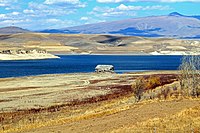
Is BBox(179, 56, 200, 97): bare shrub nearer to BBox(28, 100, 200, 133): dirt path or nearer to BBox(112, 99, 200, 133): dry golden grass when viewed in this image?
BBox(28, 100, 200, 133): dirt path

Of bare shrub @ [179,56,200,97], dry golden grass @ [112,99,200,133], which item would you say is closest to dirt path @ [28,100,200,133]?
dry golden grass @ [112,99,200,133]

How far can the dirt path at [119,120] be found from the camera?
2639 centimetres

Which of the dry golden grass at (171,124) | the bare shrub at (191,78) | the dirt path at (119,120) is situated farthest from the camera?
the bare shrub at (191,78)

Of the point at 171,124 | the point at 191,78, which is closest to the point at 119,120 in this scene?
the point at 171,124

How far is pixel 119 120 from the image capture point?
29.1 meters

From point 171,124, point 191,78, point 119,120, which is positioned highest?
point 171,124

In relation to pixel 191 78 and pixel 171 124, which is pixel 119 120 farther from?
pixel 191 78

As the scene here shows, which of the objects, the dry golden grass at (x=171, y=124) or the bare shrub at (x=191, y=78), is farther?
the bare shrub at (x=191, y=78)

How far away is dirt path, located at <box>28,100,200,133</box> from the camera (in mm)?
26391

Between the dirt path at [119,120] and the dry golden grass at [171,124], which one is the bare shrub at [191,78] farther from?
the dry golden grass at [171,124]

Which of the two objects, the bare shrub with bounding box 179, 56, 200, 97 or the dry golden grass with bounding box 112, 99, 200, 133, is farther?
the bare shrub with bounding box 179, 56, 200, 97

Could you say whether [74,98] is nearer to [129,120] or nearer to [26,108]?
[26,108]

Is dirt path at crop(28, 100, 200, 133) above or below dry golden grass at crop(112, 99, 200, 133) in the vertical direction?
below

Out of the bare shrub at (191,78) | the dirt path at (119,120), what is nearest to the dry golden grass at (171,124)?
the dirt path at (119,120)
